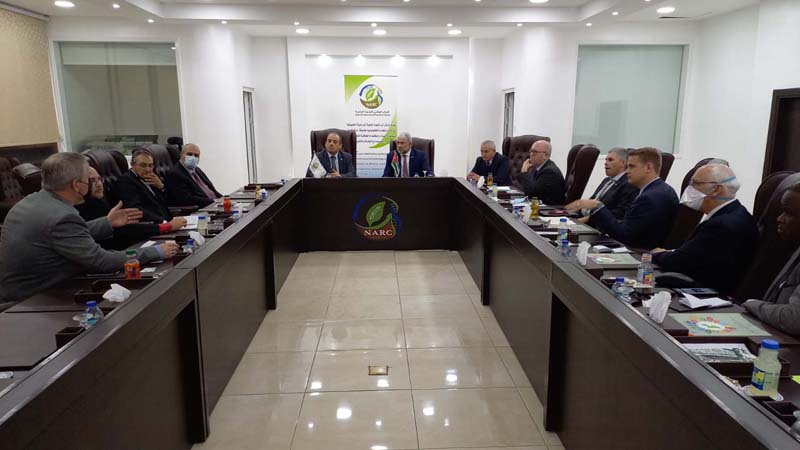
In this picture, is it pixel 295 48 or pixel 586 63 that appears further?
pixel 295 48

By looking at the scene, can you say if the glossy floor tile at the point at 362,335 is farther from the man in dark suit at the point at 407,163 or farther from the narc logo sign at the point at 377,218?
the man in dark suit at the point at 407,163

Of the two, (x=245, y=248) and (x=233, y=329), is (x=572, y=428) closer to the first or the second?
(x=233, y=329)

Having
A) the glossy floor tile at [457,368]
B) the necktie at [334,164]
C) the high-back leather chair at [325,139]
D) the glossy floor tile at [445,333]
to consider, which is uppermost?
the high-back leather chair at [325,139]

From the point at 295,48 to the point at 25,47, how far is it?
153 inches

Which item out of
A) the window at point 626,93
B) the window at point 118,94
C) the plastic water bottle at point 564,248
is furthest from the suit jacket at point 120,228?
the window at point 626,93

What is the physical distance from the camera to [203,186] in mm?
5145

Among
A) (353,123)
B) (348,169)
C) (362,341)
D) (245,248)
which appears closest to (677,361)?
(362,341)

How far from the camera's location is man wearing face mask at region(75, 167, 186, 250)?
321 centimetres

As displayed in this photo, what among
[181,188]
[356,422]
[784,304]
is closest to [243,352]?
[356,422]

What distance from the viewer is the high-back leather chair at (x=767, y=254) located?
7.56ft

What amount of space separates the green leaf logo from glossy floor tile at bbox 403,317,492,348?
2.03 metres

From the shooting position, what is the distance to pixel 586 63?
823cm

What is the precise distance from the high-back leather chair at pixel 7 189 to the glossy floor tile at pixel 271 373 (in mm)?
3926

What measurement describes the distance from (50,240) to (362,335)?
6.34 feet
